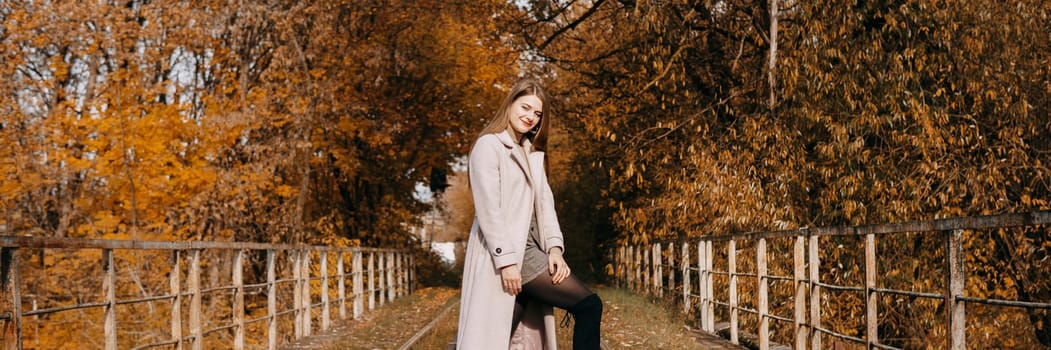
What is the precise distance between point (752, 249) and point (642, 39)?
384 centimetres

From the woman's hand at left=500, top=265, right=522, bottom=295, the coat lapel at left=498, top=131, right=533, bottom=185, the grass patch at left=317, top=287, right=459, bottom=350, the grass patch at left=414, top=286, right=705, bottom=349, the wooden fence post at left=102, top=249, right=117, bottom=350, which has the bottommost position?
the grass patch at left=317, top=287, right=459, bottom=350

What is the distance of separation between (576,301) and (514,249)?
0.33 metres

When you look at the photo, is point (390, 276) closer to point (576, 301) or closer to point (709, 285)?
point (709, 285)

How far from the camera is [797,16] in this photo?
1310cm

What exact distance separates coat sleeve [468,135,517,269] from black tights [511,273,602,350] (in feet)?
0.58

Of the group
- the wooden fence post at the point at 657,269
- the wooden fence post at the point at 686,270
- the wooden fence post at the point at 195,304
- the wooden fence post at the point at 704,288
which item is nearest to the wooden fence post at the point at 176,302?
the wooden fence post at the point at 195,304

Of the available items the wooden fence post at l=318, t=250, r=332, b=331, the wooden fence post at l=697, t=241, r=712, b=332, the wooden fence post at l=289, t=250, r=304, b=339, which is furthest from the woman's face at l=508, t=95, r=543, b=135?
the wooden fence post at l=318, t=250, r=332, b=331

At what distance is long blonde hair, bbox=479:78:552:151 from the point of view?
4.20 meters

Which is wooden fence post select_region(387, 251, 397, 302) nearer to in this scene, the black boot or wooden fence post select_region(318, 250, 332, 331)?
wooden fence post select_region(318, 250, 332, 331)

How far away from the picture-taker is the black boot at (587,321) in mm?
4102

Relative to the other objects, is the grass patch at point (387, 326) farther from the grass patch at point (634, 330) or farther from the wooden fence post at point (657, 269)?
the wooden fence post at point (657, 269)

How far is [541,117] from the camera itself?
426cm

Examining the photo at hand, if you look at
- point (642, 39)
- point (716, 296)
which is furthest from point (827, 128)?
point (642, 39)

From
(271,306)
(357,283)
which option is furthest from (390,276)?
(271,306)
